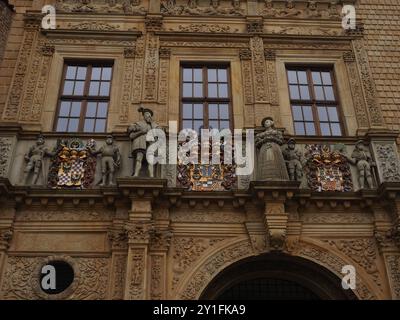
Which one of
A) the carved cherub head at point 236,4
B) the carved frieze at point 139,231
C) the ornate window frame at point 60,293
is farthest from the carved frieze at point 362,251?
the carved cherub head at point 236,4

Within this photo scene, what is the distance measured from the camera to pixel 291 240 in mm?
9562

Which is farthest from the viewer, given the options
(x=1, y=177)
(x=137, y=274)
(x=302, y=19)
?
(x=302, y=19)

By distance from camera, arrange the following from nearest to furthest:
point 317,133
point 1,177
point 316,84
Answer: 1. point 1,177
2. point 317,133
3. point 316,84

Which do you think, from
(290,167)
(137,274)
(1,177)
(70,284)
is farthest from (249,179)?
(1,177)

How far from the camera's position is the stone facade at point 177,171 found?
9258 mm

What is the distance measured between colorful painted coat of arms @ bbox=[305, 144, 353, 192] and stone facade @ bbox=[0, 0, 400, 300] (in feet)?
0.10

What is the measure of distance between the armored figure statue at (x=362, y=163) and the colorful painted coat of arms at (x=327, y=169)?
21cm

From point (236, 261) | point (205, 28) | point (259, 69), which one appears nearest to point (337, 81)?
point (259, 69)

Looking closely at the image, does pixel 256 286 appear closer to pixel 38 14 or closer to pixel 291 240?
pixel 291 240

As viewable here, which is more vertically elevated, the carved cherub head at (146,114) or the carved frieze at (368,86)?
the carved frieze at (368,86)

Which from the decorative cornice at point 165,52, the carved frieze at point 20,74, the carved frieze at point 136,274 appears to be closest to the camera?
the carved frieze at point 136,274

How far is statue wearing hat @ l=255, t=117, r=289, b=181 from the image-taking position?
32.2 feet

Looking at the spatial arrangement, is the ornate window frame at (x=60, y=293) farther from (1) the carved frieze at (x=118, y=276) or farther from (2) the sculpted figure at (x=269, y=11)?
(2) the sculpted figure at (x=269, y=11)
